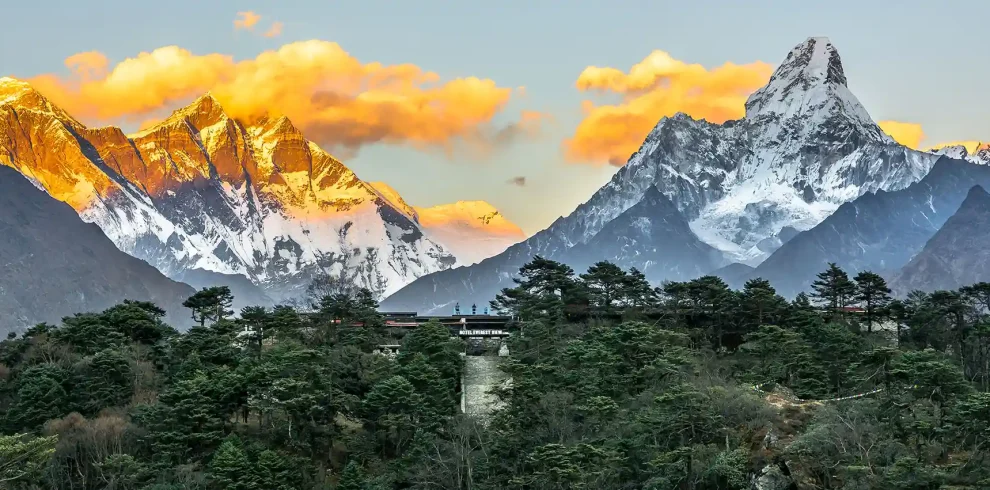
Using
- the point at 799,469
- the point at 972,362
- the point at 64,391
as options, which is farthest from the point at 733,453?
the point at 64,391

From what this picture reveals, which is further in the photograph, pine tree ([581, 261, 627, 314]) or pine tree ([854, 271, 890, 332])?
pine tree ([581, 261, 627, 314])

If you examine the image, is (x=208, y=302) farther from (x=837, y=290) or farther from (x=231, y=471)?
(x=837, y=290)

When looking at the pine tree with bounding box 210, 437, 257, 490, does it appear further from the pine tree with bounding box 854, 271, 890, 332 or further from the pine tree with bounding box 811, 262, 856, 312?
the pine tree with bounding box 854, 271, 890, 332

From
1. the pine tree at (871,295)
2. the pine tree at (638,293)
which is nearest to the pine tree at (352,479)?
the pine tree at (638,293)

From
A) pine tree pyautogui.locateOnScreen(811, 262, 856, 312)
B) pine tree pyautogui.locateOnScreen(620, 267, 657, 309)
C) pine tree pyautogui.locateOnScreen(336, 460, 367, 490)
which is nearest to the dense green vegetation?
pine tree pyautogui.locateOnScreen(336, 460, 367, 490)

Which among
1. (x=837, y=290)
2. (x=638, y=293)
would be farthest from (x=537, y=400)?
(x=837, y=290)

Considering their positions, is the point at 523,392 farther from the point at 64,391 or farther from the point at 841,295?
the point at 841,295
